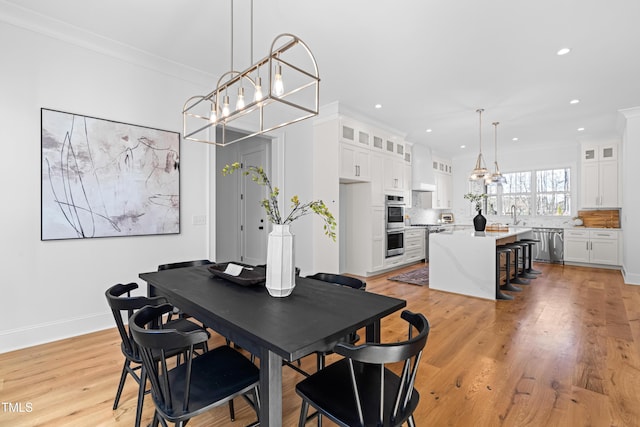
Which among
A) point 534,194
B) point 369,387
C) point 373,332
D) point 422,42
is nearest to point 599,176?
point 534,194

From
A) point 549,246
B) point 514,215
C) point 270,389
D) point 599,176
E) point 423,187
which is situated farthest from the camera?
point 514,215

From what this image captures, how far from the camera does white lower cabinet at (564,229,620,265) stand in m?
6.12

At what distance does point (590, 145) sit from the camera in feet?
21.6

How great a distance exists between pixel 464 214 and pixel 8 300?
9.27 meters

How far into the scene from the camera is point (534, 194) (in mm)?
7664

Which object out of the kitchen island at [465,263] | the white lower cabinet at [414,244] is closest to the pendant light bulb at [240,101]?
the kitchen island at [465,263]

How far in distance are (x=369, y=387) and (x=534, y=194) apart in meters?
8.29

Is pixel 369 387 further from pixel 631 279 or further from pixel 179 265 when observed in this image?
pixel 631 279

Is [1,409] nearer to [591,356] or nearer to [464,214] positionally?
[591,356]

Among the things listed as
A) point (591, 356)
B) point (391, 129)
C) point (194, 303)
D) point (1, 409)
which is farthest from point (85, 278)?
point (391, 129)

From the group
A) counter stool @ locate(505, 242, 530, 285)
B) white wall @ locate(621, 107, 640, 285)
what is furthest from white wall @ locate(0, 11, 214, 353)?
white wall @ locate(621, 107, 640, 285)

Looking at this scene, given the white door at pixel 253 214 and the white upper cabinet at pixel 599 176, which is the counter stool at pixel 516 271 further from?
the white door at pixel 253 214

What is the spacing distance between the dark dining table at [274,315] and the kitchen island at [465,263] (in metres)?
3.12

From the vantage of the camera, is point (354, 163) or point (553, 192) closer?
point (354, 163)
